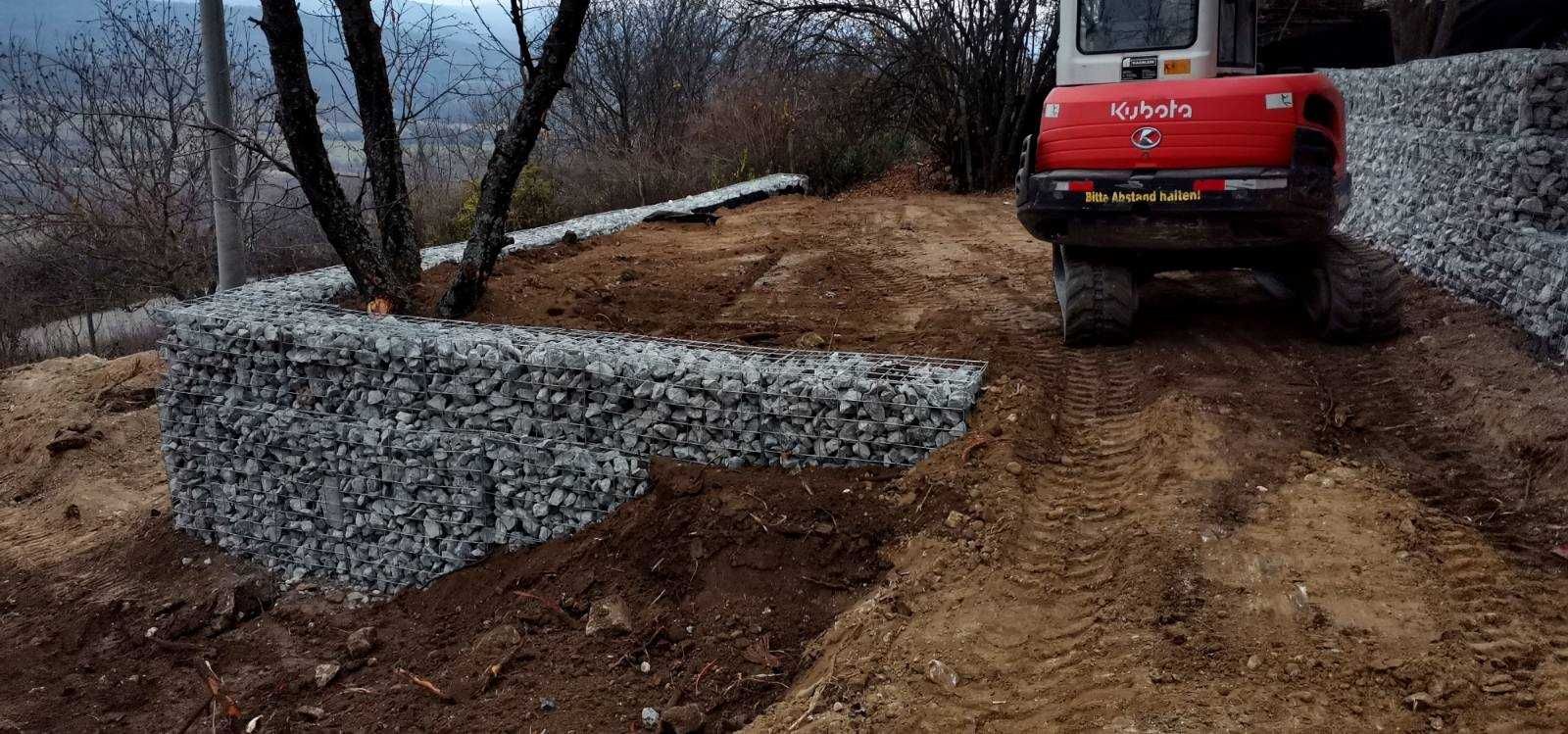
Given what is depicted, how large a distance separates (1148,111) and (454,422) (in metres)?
4.28

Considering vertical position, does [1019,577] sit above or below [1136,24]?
below

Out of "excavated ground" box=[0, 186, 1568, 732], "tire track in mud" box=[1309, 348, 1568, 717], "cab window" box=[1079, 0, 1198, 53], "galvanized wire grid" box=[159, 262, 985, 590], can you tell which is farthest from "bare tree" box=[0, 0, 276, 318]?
"tire track in mud" box=[1309, 348, 1568, 717]

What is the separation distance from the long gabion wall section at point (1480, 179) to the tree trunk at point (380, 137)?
7.24 meters

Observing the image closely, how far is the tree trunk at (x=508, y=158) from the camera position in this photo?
717 centimetres

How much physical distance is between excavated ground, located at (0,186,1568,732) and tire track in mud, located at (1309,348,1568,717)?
0.05 feet

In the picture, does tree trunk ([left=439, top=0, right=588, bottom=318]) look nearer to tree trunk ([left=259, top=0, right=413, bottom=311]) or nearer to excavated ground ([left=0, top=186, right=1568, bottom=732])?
excavated ground ([left=0, top=186, right=1568, bottom=732])

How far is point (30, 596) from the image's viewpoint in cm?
673

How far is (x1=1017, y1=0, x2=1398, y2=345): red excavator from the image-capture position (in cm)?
587

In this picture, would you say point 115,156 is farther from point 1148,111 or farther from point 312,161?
point 1148,111

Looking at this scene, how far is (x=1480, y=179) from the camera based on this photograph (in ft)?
24.3

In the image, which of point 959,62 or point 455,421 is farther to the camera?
point 959,62

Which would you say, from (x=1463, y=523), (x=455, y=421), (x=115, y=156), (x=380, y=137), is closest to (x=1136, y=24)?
(x=1463, y=523)

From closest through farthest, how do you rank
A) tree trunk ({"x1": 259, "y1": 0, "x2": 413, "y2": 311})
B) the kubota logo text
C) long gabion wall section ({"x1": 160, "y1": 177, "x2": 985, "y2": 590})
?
long gabion wall section ({"x1": 160, "y1": 177, "x2": 985, "y2": 590}) < the kubota logo text < tree trunk ({"x1": 259, "y1": 0, "x2": 413, "y2": 311})

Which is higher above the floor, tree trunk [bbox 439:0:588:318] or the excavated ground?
tree trunk [bbox 439:0:588:318]
